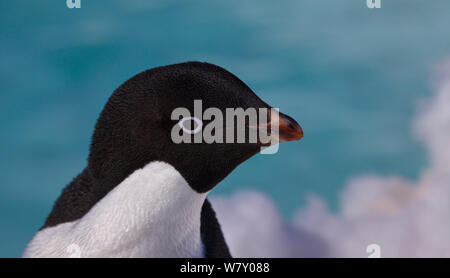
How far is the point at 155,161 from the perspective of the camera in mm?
2582

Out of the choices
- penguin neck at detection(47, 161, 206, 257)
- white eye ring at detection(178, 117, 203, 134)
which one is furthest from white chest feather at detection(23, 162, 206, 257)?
white eye ring at detection(178, 117, 203, 134)

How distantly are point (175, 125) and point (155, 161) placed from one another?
6.0 inches

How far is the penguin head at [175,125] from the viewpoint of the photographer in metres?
2.57

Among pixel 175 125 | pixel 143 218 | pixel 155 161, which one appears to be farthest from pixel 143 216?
pixel 175 125

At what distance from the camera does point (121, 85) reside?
8.89ft

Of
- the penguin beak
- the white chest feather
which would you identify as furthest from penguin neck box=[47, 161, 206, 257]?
the penguin beak

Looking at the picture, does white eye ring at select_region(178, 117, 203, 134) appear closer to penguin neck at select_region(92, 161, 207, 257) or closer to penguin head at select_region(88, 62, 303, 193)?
penguin head at select_region(88, 62, 303, 193)

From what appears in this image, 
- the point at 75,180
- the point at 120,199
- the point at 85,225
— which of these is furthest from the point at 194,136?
the point at 75,180

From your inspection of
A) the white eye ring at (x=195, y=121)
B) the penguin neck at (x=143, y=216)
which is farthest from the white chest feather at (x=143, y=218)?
the white eye ring at (x=195, y=121)

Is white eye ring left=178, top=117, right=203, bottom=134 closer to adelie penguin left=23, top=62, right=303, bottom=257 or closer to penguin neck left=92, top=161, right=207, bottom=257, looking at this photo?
adelie penguin left=23, top=62, right=303, bottom=257

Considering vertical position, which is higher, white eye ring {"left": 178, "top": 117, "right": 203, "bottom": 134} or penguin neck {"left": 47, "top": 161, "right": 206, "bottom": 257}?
white eye ring {"left": 178, "top": 117, "right": 203, "bottom": 134}

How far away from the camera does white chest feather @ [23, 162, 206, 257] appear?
8.43 feet
